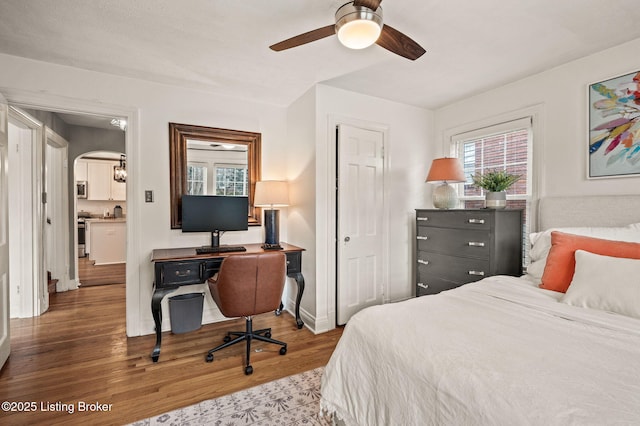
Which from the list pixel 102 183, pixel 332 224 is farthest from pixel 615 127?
pixel 102 183

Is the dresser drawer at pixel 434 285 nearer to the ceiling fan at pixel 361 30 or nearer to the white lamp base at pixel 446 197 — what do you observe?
the white lamp base at pixel 446 197

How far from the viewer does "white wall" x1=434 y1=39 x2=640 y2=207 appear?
2289mm

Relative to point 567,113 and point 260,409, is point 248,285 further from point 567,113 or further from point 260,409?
point 567,113

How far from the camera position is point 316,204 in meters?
2.95

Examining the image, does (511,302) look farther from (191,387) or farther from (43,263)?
→ (43,263)

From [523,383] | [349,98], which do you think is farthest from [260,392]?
[349,98]

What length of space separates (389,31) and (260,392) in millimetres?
2370

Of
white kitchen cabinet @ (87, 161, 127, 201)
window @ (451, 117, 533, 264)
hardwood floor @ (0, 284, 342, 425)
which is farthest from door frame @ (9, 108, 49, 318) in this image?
window @ (451, 117, 533, 264)

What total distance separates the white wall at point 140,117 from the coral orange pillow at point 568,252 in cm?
284

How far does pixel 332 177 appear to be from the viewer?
3.03m

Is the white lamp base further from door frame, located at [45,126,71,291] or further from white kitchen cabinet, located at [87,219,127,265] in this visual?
white kitchen cabinet, located at [87,219,127,265]

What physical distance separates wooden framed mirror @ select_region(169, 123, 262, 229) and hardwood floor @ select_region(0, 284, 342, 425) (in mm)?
1183

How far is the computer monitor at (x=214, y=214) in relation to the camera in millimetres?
2914

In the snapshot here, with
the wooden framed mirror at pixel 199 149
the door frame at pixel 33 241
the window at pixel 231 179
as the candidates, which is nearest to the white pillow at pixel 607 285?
the wooden framed mirror at pixel 199 149
